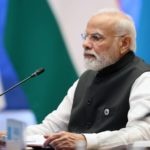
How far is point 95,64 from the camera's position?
3.03 meters

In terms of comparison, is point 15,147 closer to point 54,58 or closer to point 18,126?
point 18,126

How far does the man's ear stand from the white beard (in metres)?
0.07

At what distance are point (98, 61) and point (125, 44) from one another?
0.63 ft

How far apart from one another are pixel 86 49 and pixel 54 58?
152 centimetres

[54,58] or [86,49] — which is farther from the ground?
[54,58]

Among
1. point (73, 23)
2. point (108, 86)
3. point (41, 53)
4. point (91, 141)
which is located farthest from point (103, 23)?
point (41, 53)

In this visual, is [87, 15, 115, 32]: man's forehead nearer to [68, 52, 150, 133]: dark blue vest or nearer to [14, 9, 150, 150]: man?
[14, 9, 150, 150]: man

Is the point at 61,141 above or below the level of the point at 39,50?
below

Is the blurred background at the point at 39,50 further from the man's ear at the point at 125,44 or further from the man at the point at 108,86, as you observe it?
the man's ear at the point at 125,44

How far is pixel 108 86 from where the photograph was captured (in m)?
3.01

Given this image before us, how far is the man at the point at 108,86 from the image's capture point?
2859 millimetres

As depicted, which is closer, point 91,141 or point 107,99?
point 91,141

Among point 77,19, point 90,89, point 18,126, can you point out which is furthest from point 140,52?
point 18,126

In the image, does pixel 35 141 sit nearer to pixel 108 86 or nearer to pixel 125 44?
pixel 108 86
